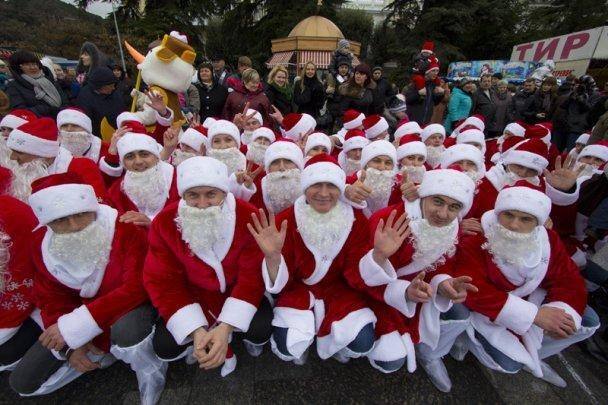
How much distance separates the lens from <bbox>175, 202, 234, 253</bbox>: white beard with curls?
206 cm

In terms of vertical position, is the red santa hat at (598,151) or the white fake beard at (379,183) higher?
the red santa hat at (598,151)

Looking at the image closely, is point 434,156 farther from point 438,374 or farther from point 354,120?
point 438,374

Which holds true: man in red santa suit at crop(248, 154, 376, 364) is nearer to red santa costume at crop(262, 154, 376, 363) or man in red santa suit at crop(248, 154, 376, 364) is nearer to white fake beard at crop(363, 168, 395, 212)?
red santa costume at crop(262, 154, 376, 363)

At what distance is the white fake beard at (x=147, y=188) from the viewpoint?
285 centimetres

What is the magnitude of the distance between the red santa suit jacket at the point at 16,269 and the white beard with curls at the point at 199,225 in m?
0.96

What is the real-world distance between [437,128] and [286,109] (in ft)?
9.72

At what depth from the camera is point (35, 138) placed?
274cm

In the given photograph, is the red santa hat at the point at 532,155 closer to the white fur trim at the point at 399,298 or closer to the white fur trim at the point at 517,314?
the white fur trim at the point at 517,314

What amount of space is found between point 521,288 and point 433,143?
2.76 m

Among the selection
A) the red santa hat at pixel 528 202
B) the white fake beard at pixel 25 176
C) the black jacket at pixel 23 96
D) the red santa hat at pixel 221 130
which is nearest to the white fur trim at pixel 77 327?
the white fake beard at pixel 25 176

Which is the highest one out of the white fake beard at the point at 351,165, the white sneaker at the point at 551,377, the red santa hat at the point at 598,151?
the red santa hat at the point at 598,151

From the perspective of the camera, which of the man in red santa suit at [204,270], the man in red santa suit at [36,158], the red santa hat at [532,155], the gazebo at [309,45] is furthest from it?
the gazebo at [309,45]

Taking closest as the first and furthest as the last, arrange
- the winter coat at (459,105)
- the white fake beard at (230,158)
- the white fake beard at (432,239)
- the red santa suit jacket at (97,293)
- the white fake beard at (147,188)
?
the red santa suit jacket at (97,293) < the white fake beard at (432,239) < the white fake beard at (147,188) < the white fake beard at (230,158) < the winter coat at (459,105)

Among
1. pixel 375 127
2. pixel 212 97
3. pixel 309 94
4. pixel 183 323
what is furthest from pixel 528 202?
pixel 212 97
